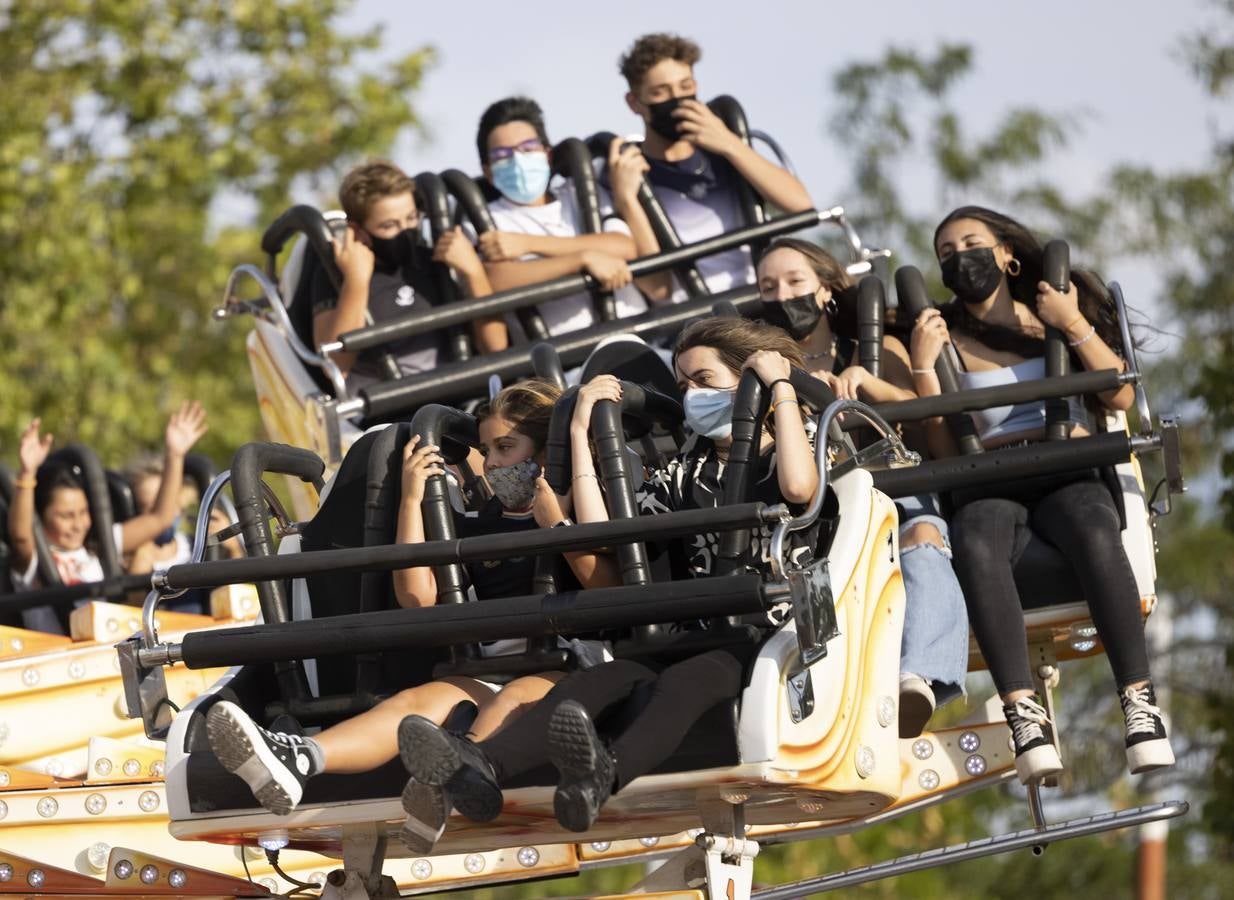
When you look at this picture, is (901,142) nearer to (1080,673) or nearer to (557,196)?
(1080,673)

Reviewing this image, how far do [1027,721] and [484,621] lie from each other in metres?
1.76

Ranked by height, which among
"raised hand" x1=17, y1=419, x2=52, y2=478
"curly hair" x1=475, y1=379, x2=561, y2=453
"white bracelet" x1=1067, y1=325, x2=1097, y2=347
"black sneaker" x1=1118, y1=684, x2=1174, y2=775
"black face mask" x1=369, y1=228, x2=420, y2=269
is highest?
"black face mask" x1=369, y1=228, x2=420, y2=269

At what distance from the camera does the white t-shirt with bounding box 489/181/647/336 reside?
7.62 meters

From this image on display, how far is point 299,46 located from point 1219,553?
10.3 metres

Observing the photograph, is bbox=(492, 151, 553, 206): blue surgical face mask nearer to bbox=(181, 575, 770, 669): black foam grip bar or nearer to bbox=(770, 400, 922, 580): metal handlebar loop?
bbox=(770, 400, 922, 580): metal handlebar loop

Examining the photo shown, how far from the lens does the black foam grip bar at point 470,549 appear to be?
4227 mm

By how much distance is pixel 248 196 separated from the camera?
17750 mm

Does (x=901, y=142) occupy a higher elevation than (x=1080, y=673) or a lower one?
higher

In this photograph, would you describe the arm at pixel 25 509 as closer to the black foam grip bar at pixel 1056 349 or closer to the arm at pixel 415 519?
the arm at pixel 415 519

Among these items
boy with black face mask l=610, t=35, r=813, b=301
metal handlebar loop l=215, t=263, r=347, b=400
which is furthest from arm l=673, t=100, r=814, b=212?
metal handlebar loop l=215, t=263, r=347, b=400

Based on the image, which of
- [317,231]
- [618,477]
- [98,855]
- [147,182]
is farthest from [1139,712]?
[147,182]

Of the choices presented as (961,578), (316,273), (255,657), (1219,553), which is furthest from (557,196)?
(1219,553)

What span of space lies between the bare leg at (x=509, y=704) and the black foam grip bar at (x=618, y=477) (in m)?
0.32

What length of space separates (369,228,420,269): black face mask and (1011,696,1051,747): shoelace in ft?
10.0
